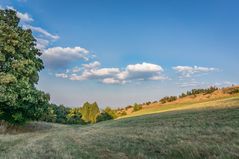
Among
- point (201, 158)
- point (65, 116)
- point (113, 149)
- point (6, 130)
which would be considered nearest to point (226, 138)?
point (201, 158)

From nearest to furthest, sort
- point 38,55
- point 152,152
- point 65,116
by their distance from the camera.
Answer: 1. point 152,152
2. point 38,55
3. point 65,116

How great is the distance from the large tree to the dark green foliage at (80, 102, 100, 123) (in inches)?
2140

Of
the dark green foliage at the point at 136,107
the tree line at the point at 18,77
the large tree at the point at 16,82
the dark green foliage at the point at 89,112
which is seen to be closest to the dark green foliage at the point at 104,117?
the dark green foliage at the point at 89,112

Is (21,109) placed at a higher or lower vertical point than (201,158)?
higher

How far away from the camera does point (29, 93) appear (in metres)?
25.4

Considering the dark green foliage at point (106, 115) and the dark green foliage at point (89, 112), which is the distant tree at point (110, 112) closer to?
the dark green foliage at point (106, 115)

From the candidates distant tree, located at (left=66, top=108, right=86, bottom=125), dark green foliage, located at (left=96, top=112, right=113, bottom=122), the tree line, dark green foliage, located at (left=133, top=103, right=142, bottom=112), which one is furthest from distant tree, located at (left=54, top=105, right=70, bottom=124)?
the tree line

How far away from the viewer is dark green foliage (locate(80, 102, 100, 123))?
82750mm

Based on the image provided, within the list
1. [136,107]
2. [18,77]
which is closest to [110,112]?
[136,107]

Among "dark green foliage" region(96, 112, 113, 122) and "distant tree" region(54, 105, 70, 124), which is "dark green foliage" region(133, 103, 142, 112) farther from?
"distant tree" region(54, 105, 70, 124)

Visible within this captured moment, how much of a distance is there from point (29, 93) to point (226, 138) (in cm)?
1943

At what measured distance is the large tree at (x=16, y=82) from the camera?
80.7 ft

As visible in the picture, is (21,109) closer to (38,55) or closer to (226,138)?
(38,55)

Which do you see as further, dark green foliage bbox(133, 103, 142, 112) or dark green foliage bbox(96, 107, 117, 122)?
dark green foliage bbox(133, 103, 142, 112)
